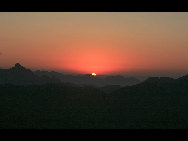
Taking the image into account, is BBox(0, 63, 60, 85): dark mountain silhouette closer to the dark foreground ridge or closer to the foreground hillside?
the dark foreground ridge

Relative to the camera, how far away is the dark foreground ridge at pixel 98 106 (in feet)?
51.8

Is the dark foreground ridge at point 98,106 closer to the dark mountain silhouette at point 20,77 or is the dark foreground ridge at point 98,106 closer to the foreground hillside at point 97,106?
the foreground hillside at point 97,106

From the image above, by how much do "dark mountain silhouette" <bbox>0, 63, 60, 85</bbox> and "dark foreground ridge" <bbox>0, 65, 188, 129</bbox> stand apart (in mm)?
31263

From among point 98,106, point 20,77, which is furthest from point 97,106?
point 20,77

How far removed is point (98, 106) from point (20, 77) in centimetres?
4893

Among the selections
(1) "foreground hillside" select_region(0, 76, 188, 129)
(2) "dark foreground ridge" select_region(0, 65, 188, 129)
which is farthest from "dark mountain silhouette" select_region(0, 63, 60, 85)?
(1) "foreground hillside" select_region(0, 76, 188, 129)

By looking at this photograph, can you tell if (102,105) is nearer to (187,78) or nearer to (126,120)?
(126,120)

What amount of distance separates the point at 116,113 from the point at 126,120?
3.15 meters

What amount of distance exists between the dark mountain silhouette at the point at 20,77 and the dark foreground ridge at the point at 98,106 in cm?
3126

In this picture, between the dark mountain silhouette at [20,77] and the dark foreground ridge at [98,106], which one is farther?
the dark mountain silhouette at [20,77]

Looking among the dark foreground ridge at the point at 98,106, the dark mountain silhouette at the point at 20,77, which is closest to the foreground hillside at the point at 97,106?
the dark foreground ridge at the point at 98,106

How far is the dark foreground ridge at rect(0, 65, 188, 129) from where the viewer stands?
51.8ft

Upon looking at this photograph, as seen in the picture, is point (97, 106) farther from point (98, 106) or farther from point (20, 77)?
point (20, 77)

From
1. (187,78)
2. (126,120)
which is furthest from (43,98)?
(187,78)
